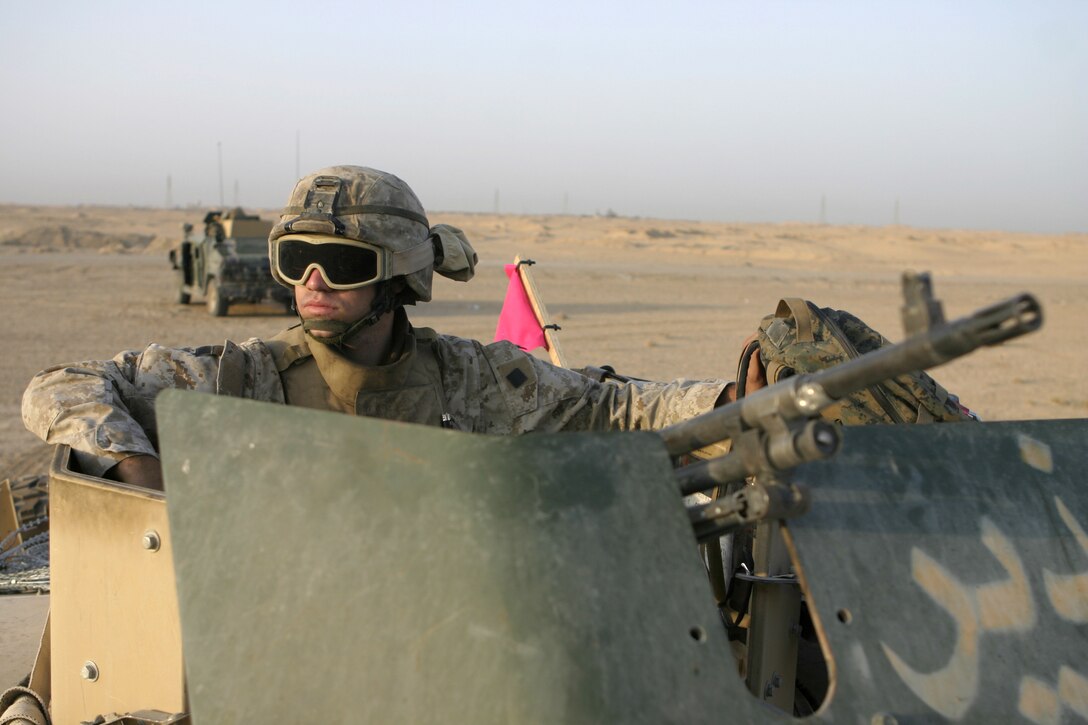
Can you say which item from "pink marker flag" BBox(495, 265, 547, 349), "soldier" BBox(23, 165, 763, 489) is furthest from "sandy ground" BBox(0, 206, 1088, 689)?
"pink marker flag" BBox(495, 265, 547, 349)

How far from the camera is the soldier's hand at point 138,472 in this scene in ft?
8.41

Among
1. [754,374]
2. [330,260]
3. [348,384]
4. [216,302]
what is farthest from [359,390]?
[216,302]

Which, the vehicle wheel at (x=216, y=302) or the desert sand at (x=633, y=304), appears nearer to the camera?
the desert sand at (x=633, y=304)

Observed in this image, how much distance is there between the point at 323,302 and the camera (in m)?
3.27

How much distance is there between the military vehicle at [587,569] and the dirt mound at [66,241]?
38204mm

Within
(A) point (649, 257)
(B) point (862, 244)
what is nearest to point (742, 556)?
(A) point (649, 257)

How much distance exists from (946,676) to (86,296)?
20421 millimetres

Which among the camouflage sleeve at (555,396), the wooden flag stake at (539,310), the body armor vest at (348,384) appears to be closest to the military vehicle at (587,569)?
the body armor vest at (348,384)

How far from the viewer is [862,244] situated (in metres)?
51.4

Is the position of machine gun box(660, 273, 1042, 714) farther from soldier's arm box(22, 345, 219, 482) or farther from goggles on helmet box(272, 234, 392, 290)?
goggles on helmet box(272, 234, 392, 290)

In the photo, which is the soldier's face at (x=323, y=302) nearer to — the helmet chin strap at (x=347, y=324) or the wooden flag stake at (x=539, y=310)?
→ the helmet chin strap at (x=347, y=324)

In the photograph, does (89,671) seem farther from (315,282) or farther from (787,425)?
(787,425)

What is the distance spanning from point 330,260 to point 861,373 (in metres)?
1.96

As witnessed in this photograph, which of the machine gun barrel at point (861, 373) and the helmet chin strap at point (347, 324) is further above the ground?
the machine gun barrel at point (861, 373)
